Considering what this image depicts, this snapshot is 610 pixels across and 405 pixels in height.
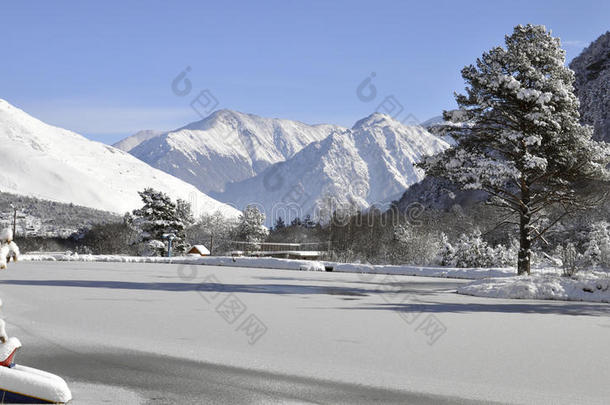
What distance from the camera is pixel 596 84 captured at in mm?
92125

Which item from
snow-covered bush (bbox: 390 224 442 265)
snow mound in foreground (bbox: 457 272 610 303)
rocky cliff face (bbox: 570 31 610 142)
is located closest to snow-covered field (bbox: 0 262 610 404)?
snow mound in foreground (bbox: 457 272 610 303)

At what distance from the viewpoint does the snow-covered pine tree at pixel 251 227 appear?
285 feet

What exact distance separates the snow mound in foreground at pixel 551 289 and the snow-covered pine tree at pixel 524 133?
162 inches

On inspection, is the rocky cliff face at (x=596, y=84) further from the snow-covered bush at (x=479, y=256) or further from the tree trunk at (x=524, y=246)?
the tree trunk at (x=524, y=246)

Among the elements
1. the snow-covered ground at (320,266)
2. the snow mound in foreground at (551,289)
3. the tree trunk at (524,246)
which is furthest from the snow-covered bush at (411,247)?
the snow mound in foreground at (551,289)

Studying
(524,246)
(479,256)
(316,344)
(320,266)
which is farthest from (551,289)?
(479,256)

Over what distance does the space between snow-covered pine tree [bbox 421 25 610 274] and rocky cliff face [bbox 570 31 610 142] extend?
63.6m

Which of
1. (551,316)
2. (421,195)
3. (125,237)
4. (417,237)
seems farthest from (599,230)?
(421,195)

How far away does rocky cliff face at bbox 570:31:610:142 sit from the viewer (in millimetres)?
84144

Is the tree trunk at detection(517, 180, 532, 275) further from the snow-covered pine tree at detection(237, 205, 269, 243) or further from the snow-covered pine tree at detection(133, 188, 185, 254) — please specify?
the snow-covered pine tree at detection(237, 205, 269, 243)

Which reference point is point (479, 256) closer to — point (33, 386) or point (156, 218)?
point (156, 218)

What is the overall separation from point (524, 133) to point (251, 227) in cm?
6805

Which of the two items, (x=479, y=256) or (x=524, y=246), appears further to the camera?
(x=479, y=256)

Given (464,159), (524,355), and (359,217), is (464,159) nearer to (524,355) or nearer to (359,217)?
(524,355)
